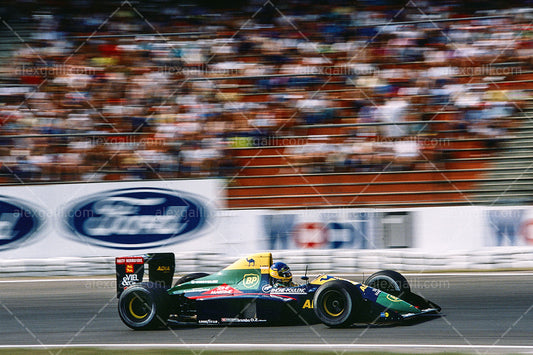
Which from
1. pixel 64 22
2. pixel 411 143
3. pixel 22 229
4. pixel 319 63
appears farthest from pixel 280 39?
pixel 22 229

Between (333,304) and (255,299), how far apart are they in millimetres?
851

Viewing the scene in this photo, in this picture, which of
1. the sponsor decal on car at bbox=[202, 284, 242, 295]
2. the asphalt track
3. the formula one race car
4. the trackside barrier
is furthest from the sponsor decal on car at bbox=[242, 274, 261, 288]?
the trackside barrier

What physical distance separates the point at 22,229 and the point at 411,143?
22.9ft

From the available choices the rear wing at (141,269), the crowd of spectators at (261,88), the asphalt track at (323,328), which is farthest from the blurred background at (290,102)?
the rear wing at (141,269)

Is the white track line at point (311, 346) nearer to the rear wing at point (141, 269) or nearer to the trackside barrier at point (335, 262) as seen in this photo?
the rear wing at point (141, 269)

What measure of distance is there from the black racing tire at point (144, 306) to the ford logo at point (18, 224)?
521cm

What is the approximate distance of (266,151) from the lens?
12.7 m

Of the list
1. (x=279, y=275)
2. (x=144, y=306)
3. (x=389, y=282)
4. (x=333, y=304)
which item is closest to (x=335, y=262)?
(x=389, y=282)

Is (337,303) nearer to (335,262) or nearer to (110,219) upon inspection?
(335,262)

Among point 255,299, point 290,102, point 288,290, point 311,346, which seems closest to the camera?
point 311,346

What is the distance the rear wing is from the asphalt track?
563mm

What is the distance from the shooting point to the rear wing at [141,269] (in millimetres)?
7707

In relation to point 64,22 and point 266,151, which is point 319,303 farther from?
point 64,22

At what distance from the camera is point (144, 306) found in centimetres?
764
